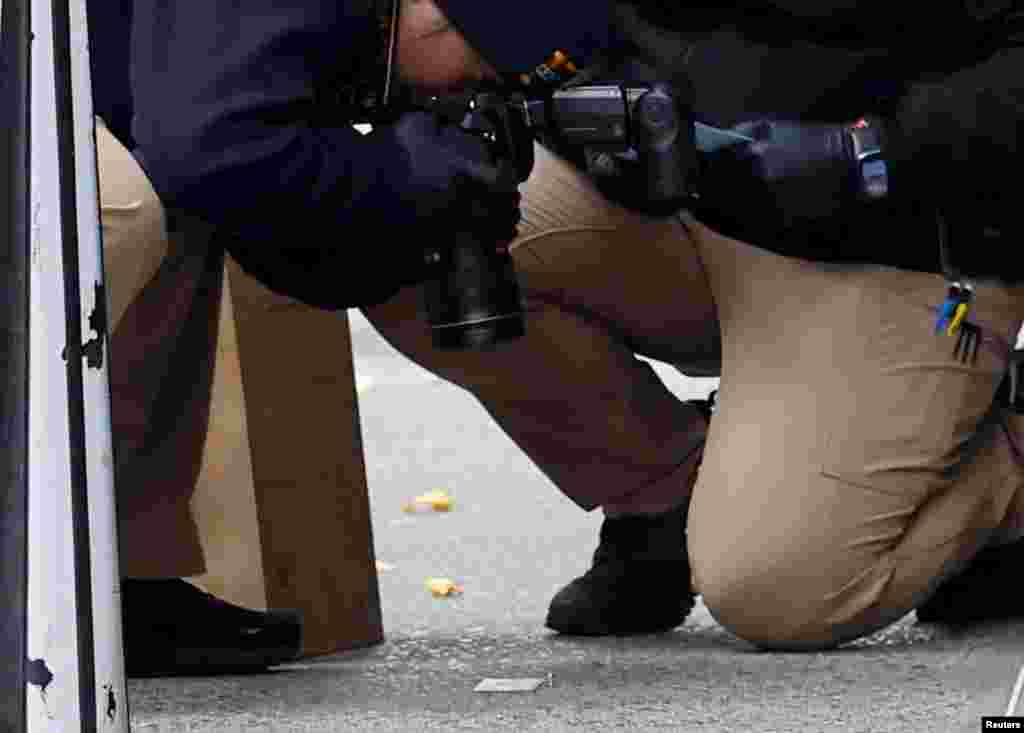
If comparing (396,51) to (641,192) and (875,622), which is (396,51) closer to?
(641,192)

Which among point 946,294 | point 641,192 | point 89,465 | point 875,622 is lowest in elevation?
point 875,622

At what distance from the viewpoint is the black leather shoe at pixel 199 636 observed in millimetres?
2666

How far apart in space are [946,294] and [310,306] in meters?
0.74

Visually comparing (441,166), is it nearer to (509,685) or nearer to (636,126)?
(636,126)

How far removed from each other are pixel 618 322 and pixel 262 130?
774 millimetres

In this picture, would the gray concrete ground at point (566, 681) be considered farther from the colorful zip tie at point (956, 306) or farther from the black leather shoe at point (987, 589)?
the colorful zip tie at point (956, 306)

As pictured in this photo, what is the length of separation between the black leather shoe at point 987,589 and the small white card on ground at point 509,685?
58cm

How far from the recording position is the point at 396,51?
2.55 m

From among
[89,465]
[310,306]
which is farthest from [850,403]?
[89,465]

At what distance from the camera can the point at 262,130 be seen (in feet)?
7.67

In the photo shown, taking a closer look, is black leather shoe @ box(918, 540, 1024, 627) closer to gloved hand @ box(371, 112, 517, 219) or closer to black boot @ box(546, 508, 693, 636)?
black boot @ box(546, 508, 693, 636)

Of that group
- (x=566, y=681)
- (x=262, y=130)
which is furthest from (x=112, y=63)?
(x=566, y=681)

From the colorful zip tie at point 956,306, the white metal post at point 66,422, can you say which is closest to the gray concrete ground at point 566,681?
the colorful zip tie at point 956,306

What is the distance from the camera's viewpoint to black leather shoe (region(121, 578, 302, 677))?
2.67 m
